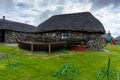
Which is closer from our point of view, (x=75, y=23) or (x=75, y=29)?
(x=75, y=29)

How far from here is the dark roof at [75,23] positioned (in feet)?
95.5

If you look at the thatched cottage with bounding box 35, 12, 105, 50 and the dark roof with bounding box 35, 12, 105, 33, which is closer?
the thatched cottage with bounding box 35, 12, 105, 50

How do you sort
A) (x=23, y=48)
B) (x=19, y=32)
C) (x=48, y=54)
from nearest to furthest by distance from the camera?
(x=48, y=54) < (x=23, y=48) < (x=19, y=32)

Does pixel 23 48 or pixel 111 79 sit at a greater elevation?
pixel 23 48

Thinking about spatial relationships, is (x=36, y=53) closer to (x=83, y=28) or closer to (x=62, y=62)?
(x=62, y=62)

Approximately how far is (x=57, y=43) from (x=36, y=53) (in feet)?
10.0

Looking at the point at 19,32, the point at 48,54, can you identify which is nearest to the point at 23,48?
the point at 48,54

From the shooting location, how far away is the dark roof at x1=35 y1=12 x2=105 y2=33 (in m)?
29.1

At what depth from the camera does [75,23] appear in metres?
30.2

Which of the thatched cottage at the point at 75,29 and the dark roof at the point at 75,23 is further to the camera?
the dark roof at the point at 75,23

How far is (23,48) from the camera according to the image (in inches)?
1059

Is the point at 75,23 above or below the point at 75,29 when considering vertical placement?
above

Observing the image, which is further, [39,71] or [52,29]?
[52,29]

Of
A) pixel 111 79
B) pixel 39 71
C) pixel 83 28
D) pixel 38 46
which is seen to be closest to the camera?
pixel 111 79
